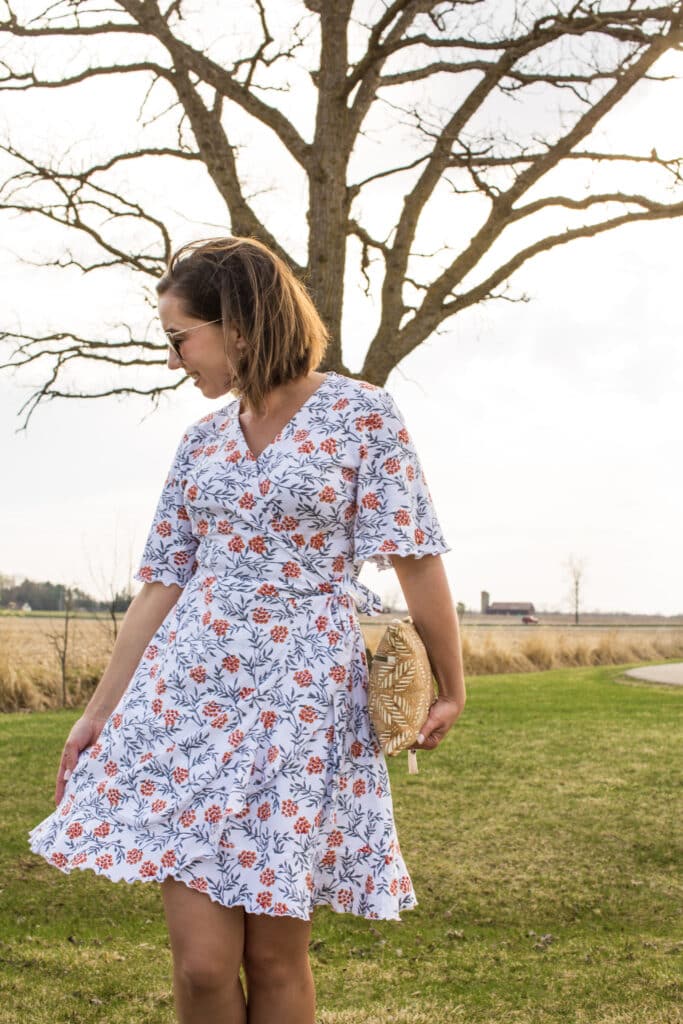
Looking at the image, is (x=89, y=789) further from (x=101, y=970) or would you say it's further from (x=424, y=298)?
(x=424, y=298)

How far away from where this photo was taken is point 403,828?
7.12 meters

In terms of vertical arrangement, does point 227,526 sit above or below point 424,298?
below

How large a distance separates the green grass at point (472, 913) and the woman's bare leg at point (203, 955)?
1.89m

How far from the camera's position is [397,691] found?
225cm

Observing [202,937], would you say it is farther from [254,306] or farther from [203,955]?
[254,306]

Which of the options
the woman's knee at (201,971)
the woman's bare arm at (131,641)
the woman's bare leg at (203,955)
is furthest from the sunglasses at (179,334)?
the woman's knee at (201,971)

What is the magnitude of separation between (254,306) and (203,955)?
1360mm

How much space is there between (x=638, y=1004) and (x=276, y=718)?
2.61 m

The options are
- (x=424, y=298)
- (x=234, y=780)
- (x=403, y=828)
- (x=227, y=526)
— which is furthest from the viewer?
(x=424, y=298)

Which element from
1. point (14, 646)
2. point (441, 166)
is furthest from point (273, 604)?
point (14, 646)

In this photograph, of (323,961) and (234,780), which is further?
(323,961)

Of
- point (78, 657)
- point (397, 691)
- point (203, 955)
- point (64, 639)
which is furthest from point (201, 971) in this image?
point (78, 657)

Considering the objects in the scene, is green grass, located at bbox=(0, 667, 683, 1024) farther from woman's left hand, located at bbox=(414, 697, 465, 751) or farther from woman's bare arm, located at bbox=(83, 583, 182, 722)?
woman's left hand, located at bbox=(414, 697, 465, 751)


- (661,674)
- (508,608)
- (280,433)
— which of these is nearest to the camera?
(280,433)
